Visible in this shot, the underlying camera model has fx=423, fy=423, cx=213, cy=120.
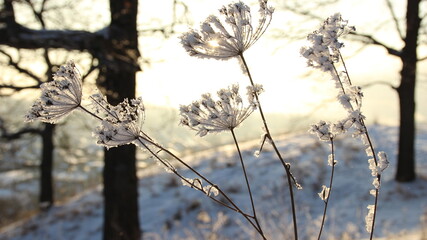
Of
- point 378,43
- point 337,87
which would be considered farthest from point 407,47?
point 337,87

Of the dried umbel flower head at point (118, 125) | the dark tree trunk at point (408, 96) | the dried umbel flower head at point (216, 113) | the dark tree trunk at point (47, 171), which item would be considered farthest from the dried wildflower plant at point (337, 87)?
the dark tree trunk at point (47, 171)

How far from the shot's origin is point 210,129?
3.37 feet

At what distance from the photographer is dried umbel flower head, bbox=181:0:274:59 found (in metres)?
1.03

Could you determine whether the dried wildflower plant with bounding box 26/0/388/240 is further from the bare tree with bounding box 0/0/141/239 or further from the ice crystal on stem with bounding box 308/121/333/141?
the bare tree with bounding box 0/0/141/239

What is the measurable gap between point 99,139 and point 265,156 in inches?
414

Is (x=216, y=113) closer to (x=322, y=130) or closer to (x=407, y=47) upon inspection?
(x=322, y=130)

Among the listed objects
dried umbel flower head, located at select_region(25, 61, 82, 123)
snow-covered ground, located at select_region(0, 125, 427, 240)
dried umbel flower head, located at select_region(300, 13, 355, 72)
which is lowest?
snow-covered ground, located at select_region(0, 125, 427, 240)

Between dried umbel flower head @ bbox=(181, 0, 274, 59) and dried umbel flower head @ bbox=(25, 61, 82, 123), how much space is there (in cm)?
29

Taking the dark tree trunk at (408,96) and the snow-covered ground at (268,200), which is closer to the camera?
the snow-covered ground at (268,200)

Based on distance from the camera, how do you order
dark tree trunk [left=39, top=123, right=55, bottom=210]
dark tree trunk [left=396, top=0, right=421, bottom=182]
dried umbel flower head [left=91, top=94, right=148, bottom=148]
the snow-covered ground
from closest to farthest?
dried umbel flower head [left=91, top=94, right=148, bottom=148], the snow-covered ground, dark tree trunk [left=396, top=0, right=421, bottom=182], dark tree trunk [left=39, top=123, right=55, bottom=210]

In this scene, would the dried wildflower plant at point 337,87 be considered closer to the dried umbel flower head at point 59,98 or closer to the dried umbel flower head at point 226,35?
the dried umbel flower head at point 226,35

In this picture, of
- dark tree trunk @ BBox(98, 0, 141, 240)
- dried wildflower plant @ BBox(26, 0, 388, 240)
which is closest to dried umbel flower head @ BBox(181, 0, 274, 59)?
dried wildflower plant @ BBox(26, 0, 388, 240)

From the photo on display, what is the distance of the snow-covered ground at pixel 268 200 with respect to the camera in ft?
24.3

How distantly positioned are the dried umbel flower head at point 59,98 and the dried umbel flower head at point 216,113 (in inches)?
10.3
